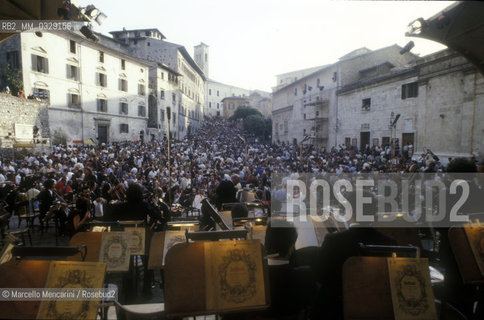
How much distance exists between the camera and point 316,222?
178 inches

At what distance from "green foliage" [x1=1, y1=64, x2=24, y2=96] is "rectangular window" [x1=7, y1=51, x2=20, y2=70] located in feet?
1.11

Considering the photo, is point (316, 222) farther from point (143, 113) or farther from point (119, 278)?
point (143, 113)

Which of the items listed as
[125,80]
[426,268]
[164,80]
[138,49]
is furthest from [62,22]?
[138,49]

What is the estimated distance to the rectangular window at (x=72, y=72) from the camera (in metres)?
24.4

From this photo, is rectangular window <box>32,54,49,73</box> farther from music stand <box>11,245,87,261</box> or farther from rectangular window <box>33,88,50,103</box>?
music stand <box>11,245,87,261</box>

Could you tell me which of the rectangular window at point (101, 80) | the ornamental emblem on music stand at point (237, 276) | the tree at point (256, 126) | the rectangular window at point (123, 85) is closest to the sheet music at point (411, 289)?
the ornamental emblem on music stand at point (237, 276)

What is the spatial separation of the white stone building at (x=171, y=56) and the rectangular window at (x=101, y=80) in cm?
938

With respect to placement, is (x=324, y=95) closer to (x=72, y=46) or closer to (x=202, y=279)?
(x=72, y=46)

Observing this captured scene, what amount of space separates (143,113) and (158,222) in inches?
1223

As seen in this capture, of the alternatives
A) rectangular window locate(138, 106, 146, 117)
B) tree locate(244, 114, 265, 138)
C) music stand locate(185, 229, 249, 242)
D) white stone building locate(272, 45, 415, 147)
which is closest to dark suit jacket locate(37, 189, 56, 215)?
music stand locate(185, 229, 249, 242)

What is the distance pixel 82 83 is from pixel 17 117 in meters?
8.69

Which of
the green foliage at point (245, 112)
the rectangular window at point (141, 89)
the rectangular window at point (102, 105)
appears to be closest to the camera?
the rectangular window at point (102, 105)

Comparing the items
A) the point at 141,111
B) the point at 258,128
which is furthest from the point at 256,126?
the point at 141,111

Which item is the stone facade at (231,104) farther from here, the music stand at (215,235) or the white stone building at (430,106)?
the music stand at (215,235)
